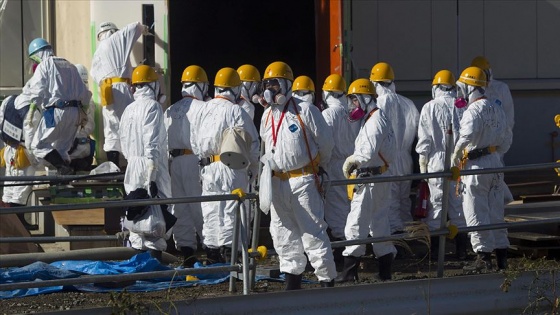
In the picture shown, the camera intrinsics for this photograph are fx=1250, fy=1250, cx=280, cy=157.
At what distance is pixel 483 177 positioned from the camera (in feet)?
38.4

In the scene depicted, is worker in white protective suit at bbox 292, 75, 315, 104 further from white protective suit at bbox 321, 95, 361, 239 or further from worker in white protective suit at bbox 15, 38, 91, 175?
worker in white protective suit at bbox 15, 38, 91, 175

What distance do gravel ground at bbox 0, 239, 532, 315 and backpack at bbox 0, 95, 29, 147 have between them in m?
3.60

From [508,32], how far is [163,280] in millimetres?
8493

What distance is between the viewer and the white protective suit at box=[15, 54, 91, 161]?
1382 cm

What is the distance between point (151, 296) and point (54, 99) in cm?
456

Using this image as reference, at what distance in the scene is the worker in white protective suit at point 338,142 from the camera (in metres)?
12.9

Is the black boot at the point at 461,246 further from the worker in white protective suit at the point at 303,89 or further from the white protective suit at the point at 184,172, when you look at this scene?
the white protective suit at the point at 184,172

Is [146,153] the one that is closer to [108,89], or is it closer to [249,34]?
[108,89]

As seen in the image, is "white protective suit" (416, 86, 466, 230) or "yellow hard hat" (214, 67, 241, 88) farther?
"white protective suit" (416, 86, 466, 230)

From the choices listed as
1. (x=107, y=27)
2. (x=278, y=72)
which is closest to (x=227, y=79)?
(x=278, y=72)

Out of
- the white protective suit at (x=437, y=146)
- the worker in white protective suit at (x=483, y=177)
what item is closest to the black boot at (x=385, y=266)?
the worker in white protective suit at (x=483, y=177)

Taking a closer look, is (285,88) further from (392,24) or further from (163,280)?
(392,24)

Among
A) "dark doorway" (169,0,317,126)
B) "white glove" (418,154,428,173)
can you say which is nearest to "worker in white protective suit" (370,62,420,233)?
"white glove" (418,154,428,173)

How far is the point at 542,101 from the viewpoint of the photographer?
58.4 feet
